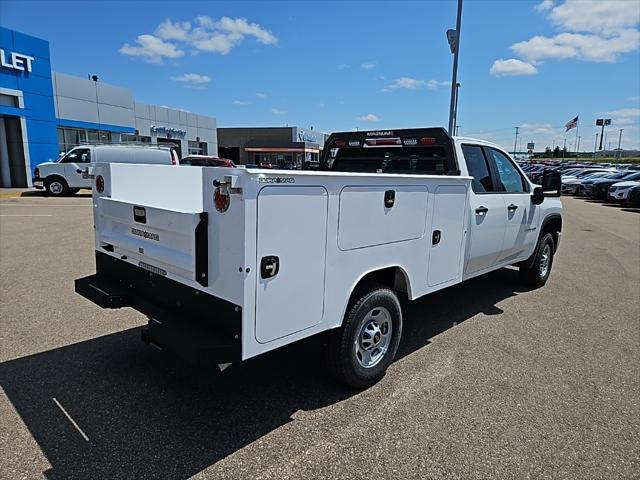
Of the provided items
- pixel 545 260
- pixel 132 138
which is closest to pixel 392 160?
pixel 545 260

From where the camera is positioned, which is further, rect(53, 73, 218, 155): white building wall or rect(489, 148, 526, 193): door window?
rect(53, 73, 218, 155): white building wall

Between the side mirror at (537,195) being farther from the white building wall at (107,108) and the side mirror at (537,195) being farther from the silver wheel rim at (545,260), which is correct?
the white building wall at (107,108)

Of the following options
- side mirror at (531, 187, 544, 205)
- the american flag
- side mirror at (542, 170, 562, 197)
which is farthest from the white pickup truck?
the american flag

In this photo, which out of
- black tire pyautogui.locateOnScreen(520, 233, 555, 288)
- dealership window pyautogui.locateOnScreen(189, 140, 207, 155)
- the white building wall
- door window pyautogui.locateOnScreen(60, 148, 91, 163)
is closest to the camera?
black tire pyautogui.locateOnScreen(520, 233, 555, 288)

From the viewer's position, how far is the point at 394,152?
543cm

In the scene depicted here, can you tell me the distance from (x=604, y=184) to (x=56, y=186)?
94.6ft

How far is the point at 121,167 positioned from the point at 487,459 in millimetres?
3506

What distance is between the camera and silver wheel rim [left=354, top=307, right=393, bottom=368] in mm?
3604

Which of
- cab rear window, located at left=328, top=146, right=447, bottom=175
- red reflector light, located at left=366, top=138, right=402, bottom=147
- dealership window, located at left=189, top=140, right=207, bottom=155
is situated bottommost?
cab rear window, located at left=328, top=146, right=447, bottom=175

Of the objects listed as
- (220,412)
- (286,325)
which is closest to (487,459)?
(286,325)

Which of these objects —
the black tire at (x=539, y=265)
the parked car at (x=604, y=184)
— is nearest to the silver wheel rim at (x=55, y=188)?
the black tire at (x=539, y=265)

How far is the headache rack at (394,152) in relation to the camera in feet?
16.1

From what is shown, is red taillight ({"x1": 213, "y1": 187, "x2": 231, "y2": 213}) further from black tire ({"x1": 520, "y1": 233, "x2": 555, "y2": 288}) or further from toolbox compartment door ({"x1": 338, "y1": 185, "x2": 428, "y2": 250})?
black tire ({"x1": 520, "y1": 233, "x2": 555, "y2": 288})

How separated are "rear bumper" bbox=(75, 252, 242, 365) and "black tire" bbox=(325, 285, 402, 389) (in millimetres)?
936
